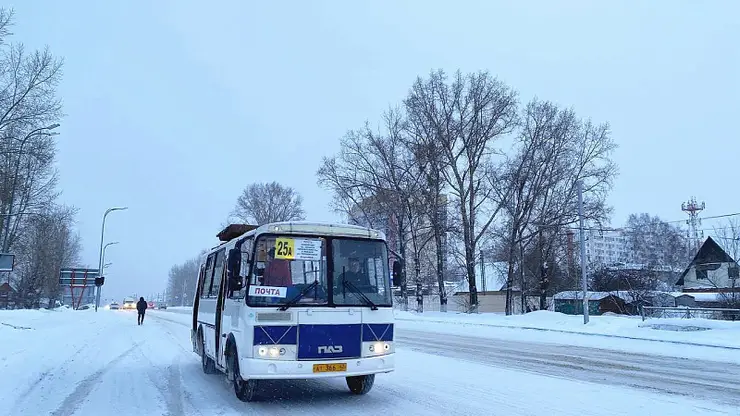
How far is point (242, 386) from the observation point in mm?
8914

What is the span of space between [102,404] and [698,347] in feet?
58.4

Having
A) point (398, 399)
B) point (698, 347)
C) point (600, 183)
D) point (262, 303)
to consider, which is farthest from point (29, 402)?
point (600, 183)

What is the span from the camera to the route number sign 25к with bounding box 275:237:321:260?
28.7ft

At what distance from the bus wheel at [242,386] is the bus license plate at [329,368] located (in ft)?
3.52

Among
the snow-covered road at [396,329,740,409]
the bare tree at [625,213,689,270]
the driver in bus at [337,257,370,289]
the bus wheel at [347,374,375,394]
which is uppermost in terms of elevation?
Result: the bare tree at [625,213,689,270]

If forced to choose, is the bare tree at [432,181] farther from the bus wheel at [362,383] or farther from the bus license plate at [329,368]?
the bus license plate at [329,368]

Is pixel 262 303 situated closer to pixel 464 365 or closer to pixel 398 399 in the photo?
pixel 398 399

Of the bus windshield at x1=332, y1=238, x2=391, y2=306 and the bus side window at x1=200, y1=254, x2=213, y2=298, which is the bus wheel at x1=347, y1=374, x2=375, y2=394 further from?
the bus side window at x1=200, y1=254, x2=213, y2=298

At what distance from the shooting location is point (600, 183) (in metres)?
44.2

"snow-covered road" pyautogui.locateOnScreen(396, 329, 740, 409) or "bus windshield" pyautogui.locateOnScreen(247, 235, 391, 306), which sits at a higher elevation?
"bus windshield" pyautogui.locateOnScreen(247, 235, 391, 306)

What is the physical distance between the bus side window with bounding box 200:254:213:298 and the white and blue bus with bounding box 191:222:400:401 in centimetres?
309

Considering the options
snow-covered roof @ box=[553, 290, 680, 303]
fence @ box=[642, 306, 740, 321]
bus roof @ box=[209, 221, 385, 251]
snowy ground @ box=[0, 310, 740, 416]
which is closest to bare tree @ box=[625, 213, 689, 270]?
snow-covered roof @ box=[553, 290, 680, 303]

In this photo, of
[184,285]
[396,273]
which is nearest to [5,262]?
[396,273]

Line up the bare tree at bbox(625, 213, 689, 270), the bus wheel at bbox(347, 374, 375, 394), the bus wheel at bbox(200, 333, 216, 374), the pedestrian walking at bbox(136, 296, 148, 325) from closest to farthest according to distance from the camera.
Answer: the bus wheel at bbox(347, 374, 375, 394) < the bus wheel at bbox(200, 333, 216, 374) < the pedestrian walking at bbox(136, 296, 148, 325) < the bare tree at bbox(625, 213, 689, 270)
